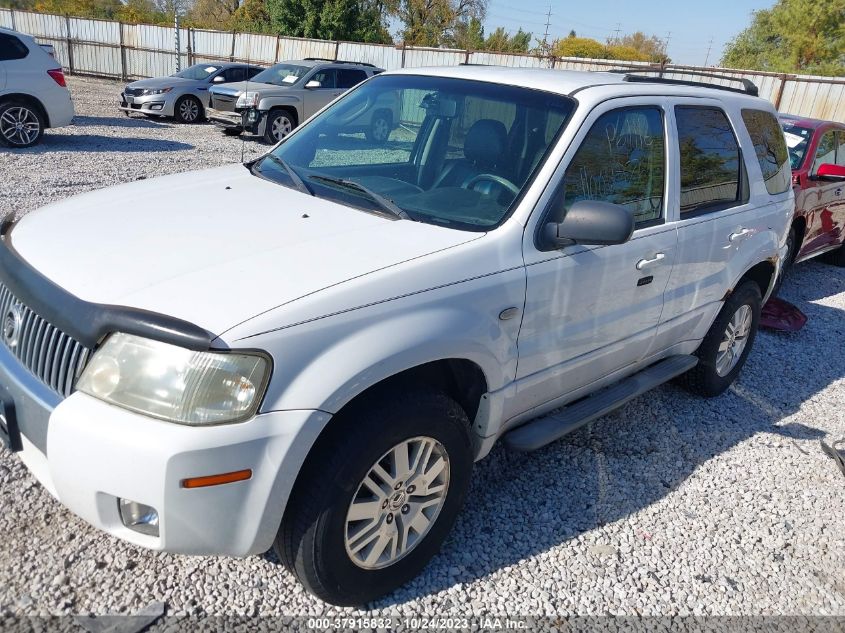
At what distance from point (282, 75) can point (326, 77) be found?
968mm

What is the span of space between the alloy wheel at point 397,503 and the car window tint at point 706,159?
2007 mm

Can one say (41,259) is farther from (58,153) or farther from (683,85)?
(58,153)

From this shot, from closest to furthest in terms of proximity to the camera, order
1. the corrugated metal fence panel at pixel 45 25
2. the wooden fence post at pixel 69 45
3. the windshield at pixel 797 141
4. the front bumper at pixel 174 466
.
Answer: the front bumper at pixel 174 466, the windshield at pixel 797 141, the wooden fence post at pixel 69 45, the corrugated metal fence panel at pixel 45 25

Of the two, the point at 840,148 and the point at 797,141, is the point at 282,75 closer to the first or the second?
the point at 797,141

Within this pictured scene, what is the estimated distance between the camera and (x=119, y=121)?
1481 centimetres

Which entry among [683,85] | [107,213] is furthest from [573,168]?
[107,213]

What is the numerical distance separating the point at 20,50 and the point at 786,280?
11595mm

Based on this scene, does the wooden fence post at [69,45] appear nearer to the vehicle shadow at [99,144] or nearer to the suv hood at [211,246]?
the vehicle shadow at [99,144]

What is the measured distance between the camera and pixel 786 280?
786 centimetres

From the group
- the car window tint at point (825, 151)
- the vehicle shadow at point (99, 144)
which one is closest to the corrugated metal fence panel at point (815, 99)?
the car window tint at point (825, 151)

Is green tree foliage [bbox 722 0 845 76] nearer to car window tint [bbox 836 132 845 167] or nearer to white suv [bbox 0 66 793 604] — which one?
car window tint [bbox 836 132 845 167]

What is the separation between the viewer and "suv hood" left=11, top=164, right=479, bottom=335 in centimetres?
212

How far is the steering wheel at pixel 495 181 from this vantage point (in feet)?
9.45

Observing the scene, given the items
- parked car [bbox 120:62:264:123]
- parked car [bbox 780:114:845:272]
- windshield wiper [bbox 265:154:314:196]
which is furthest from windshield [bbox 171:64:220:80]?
windshield wiper [bbox 265:154:314:196]
